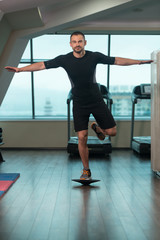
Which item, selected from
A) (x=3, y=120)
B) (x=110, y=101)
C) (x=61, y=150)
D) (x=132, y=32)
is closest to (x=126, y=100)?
(x=110, y=101)

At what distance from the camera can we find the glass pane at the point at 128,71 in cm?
627

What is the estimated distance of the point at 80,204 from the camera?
2553 millimetres

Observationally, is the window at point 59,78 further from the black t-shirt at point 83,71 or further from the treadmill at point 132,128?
the black t-shirt at point 83,71

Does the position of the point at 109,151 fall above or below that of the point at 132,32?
below

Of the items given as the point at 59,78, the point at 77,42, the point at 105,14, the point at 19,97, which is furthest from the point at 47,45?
the point at 77,42

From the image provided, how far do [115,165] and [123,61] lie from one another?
1.93 metres

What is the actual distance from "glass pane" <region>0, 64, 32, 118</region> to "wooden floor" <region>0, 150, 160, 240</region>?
7.43 feet

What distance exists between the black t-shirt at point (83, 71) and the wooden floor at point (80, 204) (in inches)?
42.5

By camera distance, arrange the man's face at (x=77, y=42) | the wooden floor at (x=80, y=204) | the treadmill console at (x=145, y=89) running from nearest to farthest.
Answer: the wooden floor at (x=80, y=204), the man's face at (x=77, y=42), the treadmill console at (x=145, y=89)

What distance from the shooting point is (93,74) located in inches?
125

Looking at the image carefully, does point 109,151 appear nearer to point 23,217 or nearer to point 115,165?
point 115,165

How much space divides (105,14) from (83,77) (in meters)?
2.17

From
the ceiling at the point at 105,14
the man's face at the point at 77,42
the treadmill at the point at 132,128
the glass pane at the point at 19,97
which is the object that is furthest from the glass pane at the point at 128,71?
the man's face at the point at 77,42

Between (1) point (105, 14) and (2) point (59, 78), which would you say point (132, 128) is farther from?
(1) point (105, 14)
